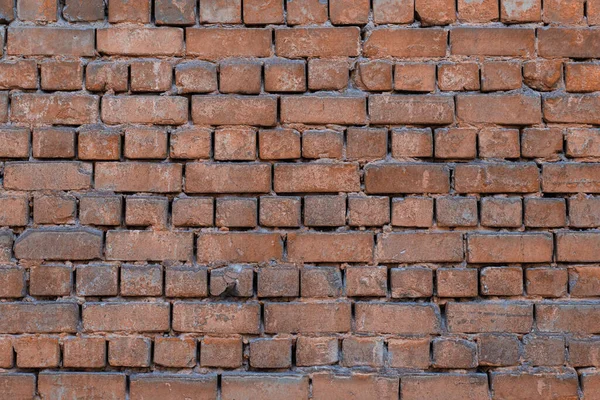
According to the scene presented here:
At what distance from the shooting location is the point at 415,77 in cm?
198

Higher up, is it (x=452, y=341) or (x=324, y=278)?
(x=324, y=278)

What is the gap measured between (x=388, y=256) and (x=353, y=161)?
0.32 metres

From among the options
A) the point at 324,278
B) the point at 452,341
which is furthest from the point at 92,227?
the point at 452,341

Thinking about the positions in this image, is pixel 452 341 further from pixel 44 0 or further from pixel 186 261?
pixel 44 0

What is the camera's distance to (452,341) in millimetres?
1934

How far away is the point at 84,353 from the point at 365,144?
1.11 meters

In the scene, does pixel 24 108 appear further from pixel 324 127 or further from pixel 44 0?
pixel 324 127

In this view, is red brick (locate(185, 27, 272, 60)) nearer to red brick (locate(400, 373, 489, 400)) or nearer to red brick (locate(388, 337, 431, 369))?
red brick (locate(388, 337, 431, 369))

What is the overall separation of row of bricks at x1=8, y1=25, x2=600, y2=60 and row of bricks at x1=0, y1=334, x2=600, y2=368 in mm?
915

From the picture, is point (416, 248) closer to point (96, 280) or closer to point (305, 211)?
point (305, 211)

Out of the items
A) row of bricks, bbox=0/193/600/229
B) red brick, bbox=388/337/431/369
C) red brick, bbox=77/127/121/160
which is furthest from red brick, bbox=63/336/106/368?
red brick, bbox=388/337/431/369

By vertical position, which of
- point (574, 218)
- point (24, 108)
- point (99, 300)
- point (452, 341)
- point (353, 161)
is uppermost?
point (24, 108)

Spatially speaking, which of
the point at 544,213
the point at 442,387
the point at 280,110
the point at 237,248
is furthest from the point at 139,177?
the point at 544,213

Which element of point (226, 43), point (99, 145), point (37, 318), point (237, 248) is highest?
point (226, 43)
